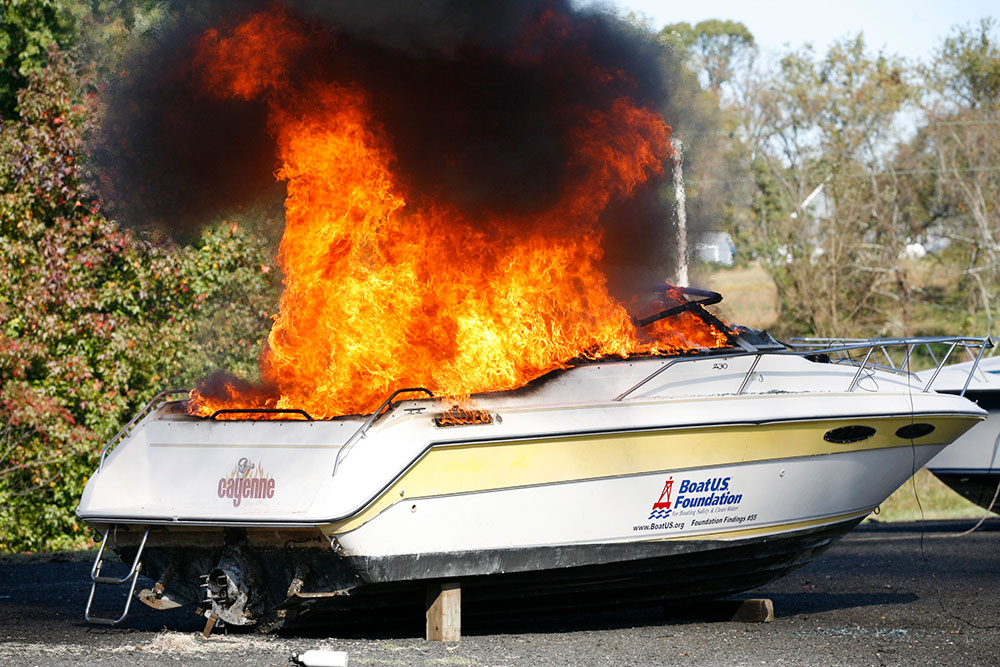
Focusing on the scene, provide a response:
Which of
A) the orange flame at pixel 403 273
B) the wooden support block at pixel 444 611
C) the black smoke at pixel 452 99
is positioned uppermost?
the black smoke at pixel 452 99

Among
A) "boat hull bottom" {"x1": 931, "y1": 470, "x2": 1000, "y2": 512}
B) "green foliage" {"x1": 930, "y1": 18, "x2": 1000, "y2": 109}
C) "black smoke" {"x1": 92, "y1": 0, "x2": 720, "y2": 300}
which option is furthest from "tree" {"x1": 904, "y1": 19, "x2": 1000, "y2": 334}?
"black smoke" {"x1": 92, "y1": 0, "x2": 720, "y2": 300}

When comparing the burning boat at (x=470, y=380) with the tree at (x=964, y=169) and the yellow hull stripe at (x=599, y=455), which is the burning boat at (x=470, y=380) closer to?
the yellow hull stripe at (x=599, y=455)

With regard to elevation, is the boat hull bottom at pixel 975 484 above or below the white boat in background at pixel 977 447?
below

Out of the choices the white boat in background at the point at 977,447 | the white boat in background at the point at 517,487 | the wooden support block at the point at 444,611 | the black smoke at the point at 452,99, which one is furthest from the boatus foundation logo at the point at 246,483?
the white boat in background at the point at 977,447

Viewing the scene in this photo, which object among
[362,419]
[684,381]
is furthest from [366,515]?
[684,381]

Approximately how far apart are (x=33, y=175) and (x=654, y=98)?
9.09 m

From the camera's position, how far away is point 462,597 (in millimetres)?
7555

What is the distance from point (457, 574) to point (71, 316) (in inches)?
394

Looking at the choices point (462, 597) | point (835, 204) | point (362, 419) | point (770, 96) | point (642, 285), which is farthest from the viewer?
point (770, 96)

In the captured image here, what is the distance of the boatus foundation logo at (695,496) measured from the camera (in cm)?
754

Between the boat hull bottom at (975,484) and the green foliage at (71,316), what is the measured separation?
8.65m

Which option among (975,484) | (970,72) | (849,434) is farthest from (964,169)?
(849,434)

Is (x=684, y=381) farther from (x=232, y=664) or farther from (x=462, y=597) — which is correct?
(x=232, y=664)

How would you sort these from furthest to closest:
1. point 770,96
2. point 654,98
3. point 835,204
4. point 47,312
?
point 770,96
point 835,204
point 47,312
point 654,98
